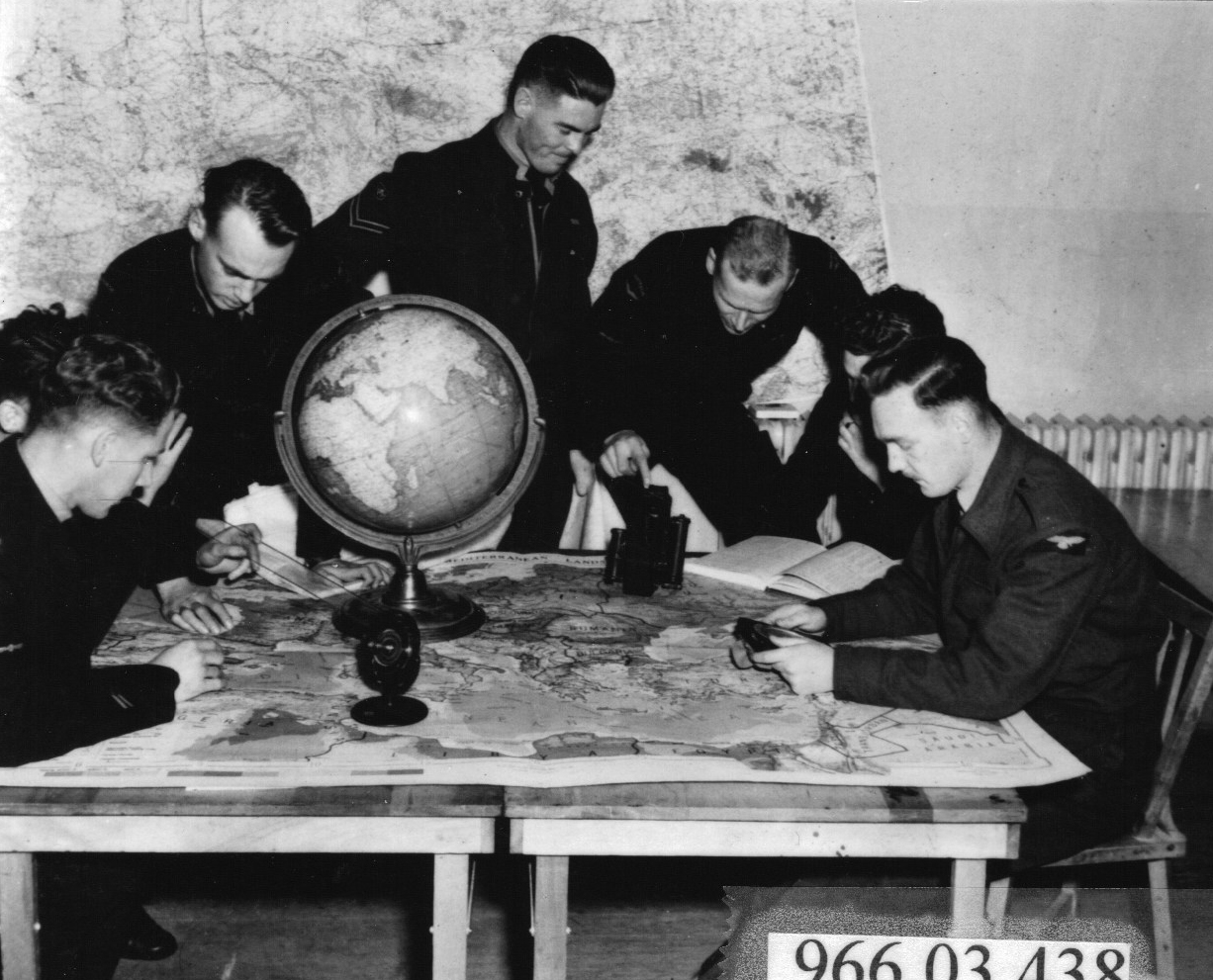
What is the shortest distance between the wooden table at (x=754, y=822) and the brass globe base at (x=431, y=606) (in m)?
0.66

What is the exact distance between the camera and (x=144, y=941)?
272 centimetres

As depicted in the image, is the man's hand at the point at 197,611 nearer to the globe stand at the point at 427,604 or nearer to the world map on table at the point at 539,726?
the world map on table at the point at 539,726

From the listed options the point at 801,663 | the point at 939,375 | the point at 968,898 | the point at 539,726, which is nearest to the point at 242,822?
the point at 539,726

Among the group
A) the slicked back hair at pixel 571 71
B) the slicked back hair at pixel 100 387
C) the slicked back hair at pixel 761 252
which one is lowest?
the slicked back hair at pixel 100 387

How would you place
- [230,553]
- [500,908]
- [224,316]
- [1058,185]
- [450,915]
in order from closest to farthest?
[450,915] → [230,553] → [500,908] → [224,316] → [1058,185]

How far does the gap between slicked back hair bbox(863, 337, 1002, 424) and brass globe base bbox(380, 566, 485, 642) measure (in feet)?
3.14

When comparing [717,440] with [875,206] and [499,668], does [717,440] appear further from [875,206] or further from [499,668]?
[499,668]

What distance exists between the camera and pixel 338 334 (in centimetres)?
233

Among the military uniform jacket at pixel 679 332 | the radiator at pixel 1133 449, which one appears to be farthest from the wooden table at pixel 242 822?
the radiator at pixel 1133 449

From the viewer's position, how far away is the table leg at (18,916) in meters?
1.69

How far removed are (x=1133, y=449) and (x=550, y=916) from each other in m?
4.20

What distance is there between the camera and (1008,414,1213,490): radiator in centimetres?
504

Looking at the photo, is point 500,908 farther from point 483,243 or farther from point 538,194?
point 538,194

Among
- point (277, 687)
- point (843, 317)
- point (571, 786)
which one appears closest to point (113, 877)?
point (277, 687)
